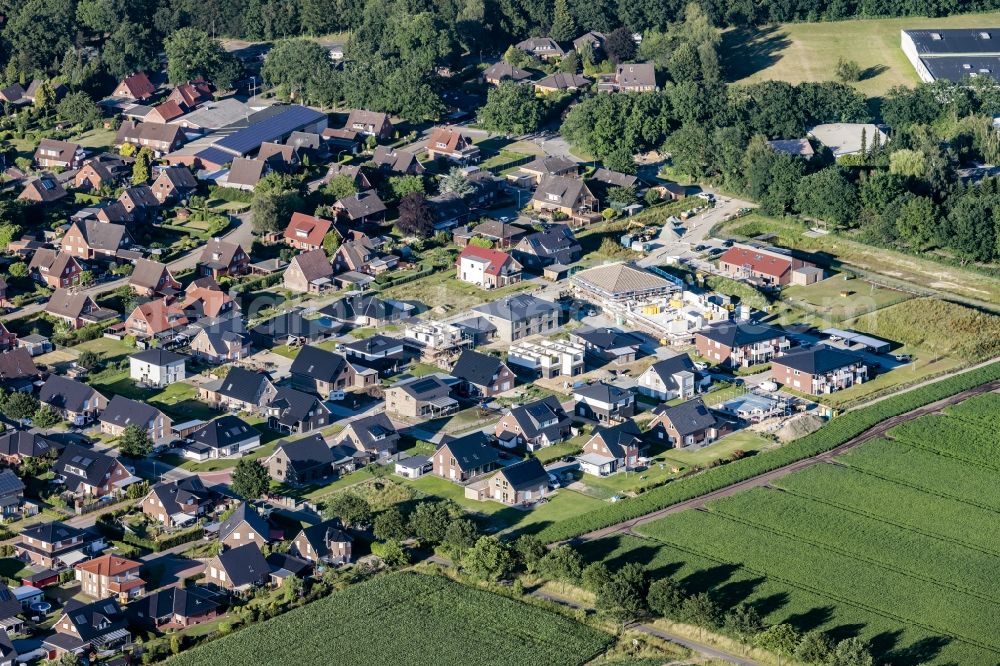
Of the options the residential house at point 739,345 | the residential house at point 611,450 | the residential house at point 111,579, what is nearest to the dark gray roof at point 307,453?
the residential house at point 111,579

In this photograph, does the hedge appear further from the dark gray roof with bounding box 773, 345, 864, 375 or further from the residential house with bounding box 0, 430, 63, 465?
the residential house with bounding box 0, 430, 63, 465

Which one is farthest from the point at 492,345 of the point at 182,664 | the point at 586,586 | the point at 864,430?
the point at 182,664

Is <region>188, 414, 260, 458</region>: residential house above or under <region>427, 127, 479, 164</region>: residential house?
under

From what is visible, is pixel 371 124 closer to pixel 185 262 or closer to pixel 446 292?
pixel 185 262

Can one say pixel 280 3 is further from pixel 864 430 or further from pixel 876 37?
pixel 864 430

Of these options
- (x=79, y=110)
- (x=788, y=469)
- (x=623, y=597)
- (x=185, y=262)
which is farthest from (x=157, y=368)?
(x=79, y=110)

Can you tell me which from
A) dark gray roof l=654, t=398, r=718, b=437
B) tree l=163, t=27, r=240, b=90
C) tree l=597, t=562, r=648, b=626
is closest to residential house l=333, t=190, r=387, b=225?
tree l=163, t=27, r=240, b=90
